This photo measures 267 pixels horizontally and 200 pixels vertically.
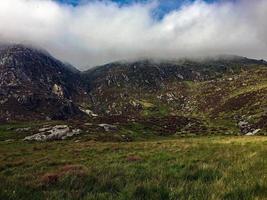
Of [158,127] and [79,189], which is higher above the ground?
[79,189]

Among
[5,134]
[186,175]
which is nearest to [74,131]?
[5,134]

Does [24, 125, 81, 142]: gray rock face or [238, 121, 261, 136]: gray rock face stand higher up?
[24, 125, 81, 142]: gray rock face

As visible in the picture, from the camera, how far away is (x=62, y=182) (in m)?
10.1

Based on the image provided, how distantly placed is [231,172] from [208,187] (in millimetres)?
2757

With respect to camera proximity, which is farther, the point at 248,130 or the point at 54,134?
the point at 248,130

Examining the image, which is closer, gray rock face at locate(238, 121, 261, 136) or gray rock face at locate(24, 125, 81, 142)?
gray rock face at locate(24, 125, 81, 142)

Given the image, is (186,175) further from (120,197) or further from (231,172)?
(120,197)

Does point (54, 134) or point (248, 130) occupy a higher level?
point (54, 134)

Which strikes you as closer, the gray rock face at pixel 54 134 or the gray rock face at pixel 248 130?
the gray rock face at pixel 54 134

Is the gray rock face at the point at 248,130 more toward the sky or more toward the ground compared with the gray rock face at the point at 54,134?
more toward the ground

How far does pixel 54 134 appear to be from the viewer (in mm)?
109000

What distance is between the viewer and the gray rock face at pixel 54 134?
104431 mm

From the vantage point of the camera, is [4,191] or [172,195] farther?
[4,191]

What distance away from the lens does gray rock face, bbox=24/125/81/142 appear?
104 metres
